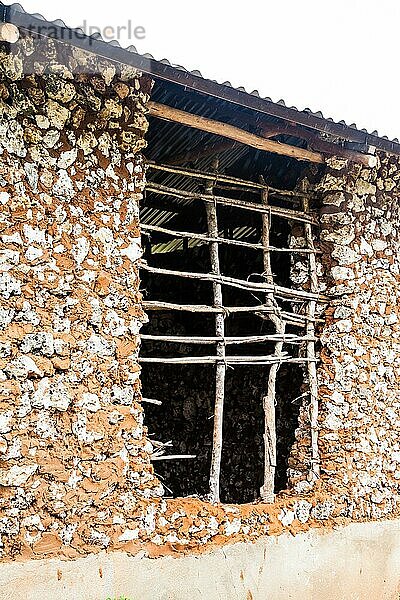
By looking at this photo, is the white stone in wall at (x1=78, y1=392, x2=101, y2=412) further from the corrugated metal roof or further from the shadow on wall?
the shadow on wall

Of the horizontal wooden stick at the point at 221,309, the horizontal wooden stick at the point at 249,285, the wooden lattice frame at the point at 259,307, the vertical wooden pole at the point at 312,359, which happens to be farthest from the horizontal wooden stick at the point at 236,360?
the horizontal wooden stick at the point at 249,285

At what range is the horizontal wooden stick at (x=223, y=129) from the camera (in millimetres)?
5242

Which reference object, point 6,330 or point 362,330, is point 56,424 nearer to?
point 6,330

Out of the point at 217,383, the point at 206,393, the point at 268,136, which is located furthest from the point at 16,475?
the point at 206,393

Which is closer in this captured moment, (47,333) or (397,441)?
(47,333)

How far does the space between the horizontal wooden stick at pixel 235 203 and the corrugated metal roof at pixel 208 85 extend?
84 cm

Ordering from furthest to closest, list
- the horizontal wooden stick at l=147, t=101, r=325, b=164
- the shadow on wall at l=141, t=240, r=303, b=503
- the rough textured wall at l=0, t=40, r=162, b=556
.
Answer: the shadow on wall at l=141, t=240, r=303, b=503 < the horizontal wooden stick at l=147, t=101, r=325, b=164 < the rough textured wall at l=0, t=40, r=162, b=556

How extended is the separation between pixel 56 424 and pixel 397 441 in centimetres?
339

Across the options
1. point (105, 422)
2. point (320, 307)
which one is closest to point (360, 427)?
point (320, 307)

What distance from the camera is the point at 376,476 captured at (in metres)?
6.60

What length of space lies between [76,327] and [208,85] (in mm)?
1711

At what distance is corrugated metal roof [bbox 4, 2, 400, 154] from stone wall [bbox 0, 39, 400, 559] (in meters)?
0.35

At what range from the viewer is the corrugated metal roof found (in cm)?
412

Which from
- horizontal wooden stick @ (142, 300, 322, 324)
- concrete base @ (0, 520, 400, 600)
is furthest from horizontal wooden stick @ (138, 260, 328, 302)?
concrete base @ (0, 520, 400, 600)
